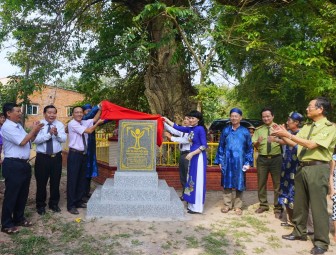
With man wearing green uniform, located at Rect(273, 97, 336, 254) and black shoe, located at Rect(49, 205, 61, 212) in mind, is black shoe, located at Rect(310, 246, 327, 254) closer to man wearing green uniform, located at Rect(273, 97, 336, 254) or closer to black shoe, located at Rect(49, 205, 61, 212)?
man wearing green uniform, located at Rect(273, 97, 336, 254)

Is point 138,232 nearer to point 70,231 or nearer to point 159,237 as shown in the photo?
point 159,237

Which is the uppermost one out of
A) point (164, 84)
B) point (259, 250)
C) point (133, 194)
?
point (164, 84)

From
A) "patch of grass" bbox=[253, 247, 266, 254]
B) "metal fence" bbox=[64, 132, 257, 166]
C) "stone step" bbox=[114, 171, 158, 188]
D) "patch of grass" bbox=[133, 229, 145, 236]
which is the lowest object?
"patch of grass" bbox=[253, 247, 266, 254]

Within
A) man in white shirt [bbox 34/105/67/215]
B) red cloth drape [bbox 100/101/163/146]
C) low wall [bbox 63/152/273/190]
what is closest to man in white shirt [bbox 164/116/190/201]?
red cloth drape [bbox 100/101/163/146]

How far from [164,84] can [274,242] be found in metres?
5.54

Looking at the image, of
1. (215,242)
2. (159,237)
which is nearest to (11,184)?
(159,237)

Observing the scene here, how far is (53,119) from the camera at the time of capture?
4910 millimetres

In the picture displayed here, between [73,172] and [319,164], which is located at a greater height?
[319,164]

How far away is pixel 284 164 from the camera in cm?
488

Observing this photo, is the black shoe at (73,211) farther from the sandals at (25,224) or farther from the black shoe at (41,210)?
the sandals at (25,224)

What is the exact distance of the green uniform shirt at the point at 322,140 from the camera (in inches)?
151

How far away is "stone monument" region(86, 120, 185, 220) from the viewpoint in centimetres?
487

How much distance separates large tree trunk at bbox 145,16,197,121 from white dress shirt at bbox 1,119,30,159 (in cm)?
487

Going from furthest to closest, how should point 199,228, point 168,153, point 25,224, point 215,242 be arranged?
point 168,153, point 199,228, point 25,224, point 215,242
